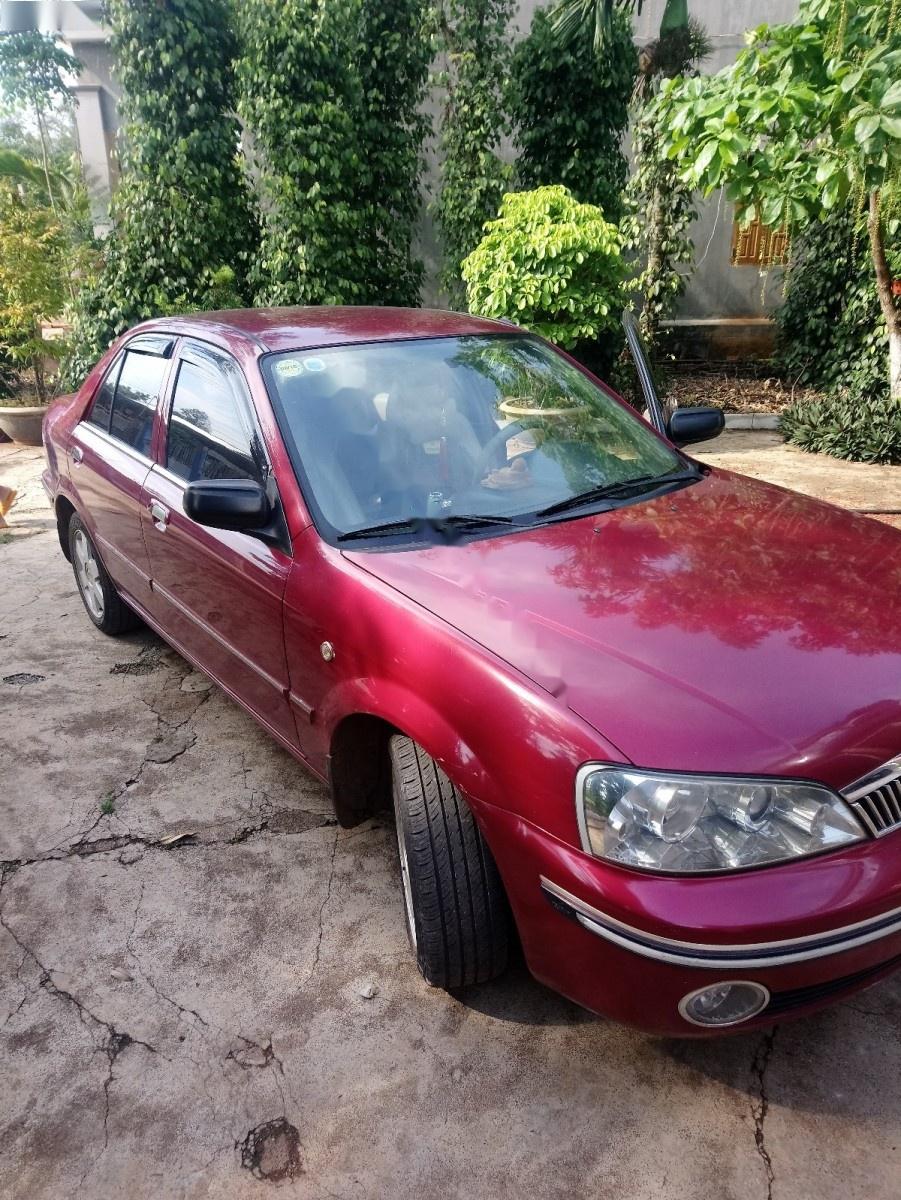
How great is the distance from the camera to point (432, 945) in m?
2.15

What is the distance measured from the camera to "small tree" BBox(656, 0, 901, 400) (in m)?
4.27

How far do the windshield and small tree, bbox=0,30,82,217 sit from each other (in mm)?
9417

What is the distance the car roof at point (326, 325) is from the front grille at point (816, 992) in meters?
2.29

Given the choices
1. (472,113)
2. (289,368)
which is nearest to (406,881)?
(289,368)

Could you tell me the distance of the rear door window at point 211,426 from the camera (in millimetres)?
2783

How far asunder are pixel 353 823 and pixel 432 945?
0.58m

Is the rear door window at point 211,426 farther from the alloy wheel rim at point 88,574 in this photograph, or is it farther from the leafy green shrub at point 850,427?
the leafy green shrub at point 850,427

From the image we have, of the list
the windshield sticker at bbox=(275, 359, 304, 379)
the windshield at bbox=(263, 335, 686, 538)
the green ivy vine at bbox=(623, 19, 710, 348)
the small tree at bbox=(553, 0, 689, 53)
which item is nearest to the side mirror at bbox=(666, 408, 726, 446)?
the windshield at bbox=(263, 335, 686, 538)

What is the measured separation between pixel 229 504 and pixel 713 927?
5.31 feet

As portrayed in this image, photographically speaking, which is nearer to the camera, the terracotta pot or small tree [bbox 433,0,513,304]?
small tree [bbox 433,0,513,304]

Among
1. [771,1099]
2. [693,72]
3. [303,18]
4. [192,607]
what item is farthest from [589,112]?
[771,1099]

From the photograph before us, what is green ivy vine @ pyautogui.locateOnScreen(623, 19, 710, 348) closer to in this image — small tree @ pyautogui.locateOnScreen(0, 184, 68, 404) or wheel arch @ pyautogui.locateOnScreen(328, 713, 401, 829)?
small tree @ pyautogui.locateOnScreen(0, 184, 68, 404)

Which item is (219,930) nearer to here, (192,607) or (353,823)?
(353,823)

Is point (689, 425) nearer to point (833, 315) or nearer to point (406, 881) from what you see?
point (406, 881)
